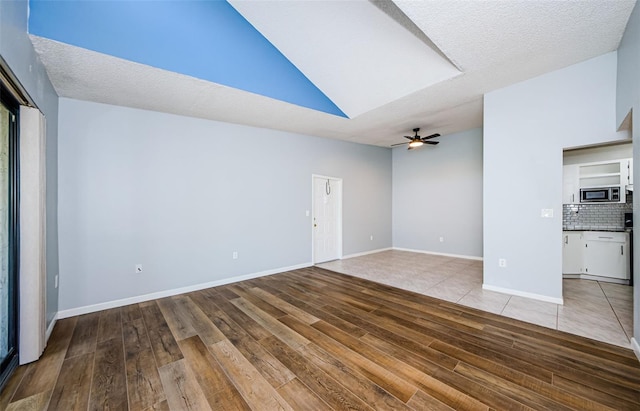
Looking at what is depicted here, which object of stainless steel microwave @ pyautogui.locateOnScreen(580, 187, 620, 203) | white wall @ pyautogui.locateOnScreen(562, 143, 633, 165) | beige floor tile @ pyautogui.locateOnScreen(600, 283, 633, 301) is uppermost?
white wall @ pyautogui.locateOnScreen(562, 143, 633, 165)

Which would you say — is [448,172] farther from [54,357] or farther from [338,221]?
[54,357]

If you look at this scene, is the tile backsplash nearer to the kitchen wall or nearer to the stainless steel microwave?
the kitchen wall

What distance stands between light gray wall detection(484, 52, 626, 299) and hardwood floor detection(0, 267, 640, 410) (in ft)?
3.53

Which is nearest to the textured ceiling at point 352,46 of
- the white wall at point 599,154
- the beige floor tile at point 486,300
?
the beige floor tile at point 486,300

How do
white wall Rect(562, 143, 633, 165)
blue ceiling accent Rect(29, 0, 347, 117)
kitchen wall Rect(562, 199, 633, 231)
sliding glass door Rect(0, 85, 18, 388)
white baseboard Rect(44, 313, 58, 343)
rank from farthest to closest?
1. kitchen wall Rect(562, 199, 633, 231)
2. white wall Rect(562, 143, 633, 165)
3. white baseboard Rect(44, 313, 58, 343)
4. blue ceiling accent Rect(29, 0, 347, 117)
5. sliding glass door Rect(0, 85, 18, 388)

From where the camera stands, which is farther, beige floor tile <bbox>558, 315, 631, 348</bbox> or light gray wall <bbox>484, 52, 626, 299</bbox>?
light gray wall <bbox>484, 52, 626, 299</bbox>

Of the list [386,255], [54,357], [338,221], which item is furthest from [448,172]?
[54,357]

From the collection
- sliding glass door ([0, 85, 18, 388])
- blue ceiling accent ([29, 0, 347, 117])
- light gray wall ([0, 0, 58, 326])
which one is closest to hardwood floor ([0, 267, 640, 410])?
sliding glass door ([0, 85, 18, 388])

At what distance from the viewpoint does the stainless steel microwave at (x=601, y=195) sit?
4.34 metres

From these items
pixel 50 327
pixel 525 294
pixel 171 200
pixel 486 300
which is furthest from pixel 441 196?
pixel 50 327

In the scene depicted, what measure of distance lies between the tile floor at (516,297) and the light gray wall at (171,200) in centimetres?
186

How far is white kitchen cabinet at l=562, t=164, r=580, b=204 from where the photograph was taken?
4.67 metres

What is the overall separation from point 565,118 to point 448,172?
3.24 m

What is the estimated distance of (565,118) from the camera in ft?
10.7
